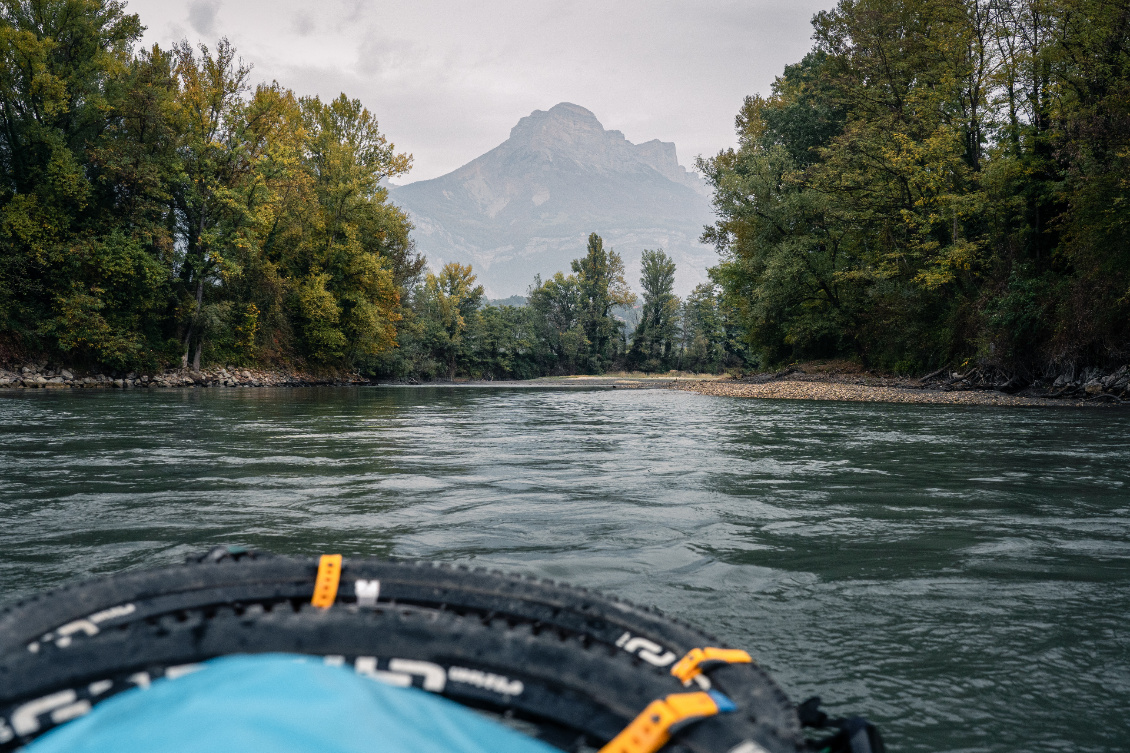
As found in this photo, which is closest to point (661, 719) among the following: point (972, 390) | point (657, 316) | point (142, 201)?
point (972, 390)

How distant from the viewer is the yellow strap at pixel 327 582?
1.83 m

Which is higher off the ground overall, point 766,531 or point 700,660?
point 700,660

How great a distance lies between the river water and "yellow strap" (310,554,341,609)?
1.59 meters

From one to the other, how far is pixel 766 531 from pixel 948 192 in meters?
25.2

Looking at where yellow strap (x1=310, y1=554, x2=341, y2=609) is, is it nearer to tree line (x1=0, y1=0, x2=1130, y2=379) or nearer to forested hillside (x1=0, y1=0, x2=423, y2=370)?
tree line (x1=0, y1=0, x2=1130, y2=379)

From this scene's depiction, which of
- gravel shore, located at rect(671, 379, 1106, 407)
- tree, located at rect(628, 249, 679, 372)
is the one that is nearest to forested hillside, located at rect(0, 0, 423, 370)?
gravel shore, located at rect(671, 379, 1106, 407)

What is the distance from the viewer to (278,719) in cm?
117

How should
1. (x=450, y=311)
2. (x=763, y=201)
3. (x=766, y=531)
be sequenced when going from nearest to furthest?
(x=766, y=531) < (x=763, y=201) < (x=450, y=311)

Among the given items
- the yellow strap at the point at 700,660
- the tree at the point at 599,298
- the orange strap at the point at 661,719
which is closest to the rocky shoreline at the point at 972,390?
the yellow strap at the point at 700,660

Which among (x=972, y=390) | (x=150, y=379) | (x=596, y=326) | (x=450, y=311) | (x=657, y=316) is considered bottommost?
(x=972, y=390)

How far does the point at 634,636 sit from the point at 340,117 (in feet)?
148

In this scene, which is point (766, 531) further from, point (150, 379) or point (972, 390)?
point (150, 379)

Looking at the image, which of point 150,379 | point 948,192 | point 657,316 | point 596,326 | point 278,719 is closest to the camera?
point 278,719

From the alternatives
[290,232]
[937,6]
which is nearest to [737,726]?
[937,6]
